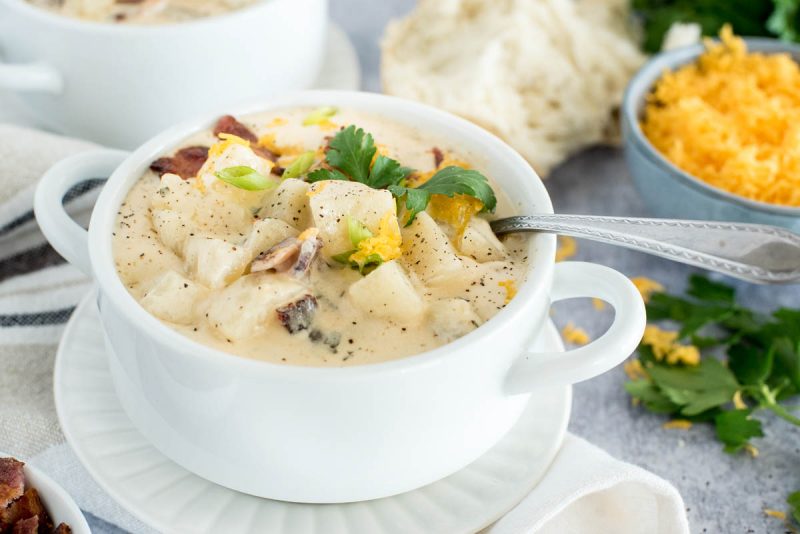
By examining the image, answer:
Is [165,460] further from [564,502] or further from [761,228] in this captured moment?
[761,228]

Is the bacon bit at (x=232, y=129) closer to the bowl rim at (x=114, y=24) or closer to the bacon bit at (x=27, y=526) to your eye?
the bowl rim at (x=114, y=24)

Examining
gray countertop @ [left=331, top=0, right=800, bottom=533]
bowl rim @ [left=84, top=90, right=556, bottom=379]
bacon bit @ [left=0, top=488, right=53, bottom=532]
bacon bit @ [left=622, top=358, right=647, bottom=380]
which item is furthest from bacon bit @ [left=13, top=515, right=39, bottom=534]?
bacon bit @ [left=622, top=358, right=647, bottom=380]

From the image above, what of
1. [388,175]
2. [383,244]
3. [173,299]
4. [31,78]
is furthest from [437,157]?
[31,78]

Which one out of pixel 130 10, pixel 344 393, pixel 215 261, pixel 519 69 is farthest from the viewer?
pixel 519 69

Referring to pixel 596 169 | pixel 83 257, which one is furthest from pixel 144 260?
pixel 596 169

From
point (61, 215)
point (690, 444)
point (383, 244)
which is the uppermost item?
point (383, 244)

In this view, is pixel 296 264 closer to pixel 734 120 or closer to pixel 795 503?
pixel 795 503
